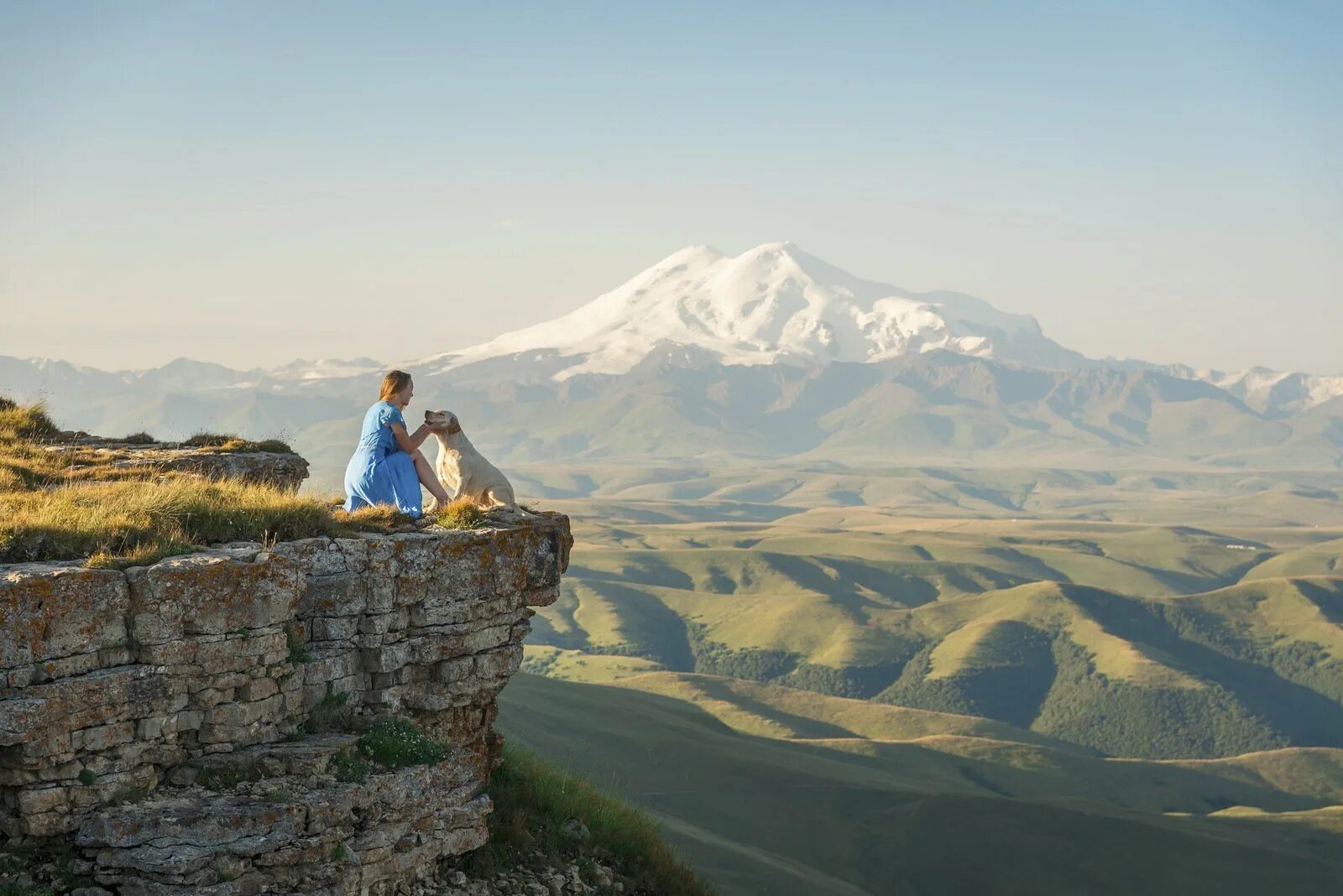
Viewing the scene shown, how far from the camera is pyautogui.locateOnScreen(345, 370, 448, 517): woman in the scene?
1747cm

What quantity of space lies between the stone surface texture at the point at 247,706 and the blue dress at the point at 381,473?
2121mm

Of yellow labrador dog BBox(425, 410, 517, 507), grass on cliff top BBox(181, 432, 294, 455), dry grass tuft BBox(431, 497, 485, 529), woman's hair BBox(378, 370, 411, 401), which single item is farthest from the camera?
grass on cliff top BBox(181, 432, 294, 455)

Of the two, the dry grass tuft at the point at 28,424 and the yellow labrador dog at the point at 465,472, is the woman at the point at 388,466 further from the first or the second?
the dry grass tuft at the point at 28,424

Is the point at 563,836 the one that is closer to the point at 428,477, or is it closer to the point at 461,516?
the point at 461,516

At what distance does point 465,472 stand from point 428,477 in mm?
893

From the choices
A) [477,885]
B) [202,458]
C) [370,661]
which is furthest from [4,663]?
[202,458]

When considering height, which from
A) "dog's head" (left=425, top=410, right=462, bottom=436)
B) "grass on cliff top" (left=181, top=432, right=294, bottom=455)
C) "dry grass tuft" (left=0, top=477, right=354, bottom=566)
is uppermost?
"dog's head" (left=425, top=410, right=462, bottom=436)

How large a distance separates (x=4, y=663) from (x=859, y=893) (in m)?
44.2

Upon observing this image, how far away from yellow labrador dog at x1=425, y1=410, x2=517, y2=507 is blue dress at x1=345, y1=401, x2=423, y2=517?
94 centimetres

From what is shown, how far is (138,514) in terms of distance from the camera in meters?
13.8

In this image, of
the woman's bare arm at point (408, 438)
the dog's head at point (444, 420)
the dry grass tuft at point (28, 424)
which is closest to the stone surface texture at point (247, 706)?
the woman's bare arm at point (408, 438)

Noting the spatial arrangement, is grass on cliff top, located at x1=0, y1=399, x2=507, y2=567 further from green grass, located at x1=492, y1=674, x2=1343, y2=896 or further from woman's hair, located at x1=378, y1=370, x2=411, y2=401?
green grass, located at x1=492, y1=674, x2=1343, y2=896

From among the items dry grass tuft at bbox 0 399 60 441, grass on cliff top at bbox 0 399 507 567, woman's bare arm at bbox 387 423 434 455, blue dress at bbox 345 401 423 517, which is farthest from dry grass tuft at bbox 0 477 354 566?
dry grass tuft at bbox 0 399 60 441

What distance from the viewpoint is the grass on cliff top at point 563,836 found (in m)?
15.9
